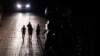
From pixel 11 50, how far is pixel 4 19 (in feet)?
40.6

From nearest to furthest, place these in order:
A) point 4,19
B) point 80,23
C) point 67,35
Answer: point 67,35, point 80,23, point 4,19

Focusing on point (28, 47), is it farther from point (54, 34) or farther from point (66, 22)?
point (66, 22)

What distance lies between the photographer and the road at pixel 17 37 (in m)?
34.9

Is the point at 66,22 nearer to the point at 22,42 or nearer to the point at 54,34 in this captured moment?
the point at 54,34

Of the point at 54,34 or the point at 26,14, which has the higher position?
the point at 26,14

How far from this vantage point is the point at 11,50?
116 feet

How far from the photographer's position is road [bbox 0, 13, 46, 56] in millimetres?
34938

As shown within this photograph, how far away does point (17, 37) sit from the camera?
39500mm

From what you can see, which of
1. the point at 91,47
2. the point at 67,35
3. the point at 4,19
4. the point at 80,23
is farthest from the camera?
the point at 4,19

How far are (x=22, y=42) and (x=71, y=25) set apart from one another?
300 inches

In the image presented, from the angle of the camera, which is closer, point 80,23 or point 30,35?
point 30,35

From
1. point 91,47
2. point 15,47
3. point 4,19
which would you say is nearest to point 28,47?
point 15,47

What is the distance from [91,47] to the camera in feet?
124

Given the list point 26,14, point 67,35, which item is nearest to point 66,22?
point 67,35
